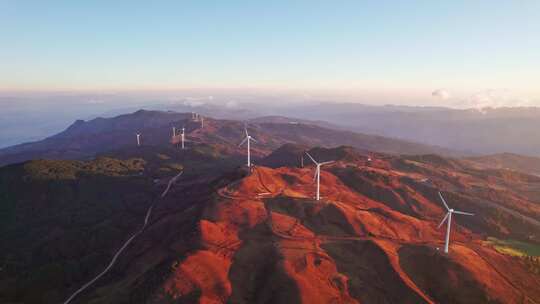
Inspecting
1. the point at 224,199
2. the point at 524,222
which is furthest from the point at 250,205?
the point at 524,222

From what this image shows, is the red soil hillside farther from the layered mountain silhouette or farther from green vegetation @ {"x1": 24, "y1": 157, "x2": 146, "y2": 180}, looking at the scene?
green vegetation @ {"x1": 24, "y1": 157, "x2": 146, "y2": 180}

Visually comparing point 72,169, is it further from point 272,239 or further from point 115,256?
point 272,239

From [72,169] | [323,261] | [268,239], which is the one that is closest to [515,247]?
[323,261]

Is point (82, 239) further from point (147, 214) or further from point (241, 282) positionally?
point (241, 282)

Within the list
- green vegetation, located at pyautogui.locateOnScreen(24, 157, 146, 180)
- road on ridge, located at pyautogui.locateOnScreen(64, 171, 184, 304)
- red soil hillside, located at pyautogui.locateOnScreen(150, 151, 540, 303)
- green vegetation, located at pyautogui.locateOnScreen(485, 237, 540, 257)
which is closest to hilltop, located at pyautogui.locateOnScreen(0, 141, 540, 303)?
red soil hillside, located at pyautogui.locateOnScreen(150, 151, 540, 303)

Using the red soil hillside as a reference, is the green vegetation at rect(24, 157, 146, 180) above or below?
below
